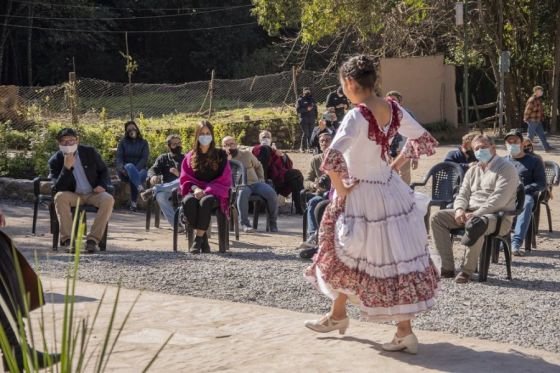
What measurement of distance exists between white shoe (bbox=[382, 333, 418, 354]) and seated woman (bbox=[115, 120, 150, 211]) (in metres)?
A: 11.0

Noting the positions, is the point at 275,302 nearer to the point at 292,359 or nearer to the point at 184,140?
the point at 292,359

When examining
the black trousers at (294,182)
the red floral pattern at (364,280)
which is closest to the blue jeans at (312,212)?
the black trousers at (294,182)

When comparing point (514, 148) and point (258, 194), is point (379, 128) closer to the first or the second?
point (514, 148)

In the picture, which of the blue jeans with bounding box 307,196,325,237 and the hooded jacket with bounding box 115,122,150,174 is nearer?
the blue jeans with bounding box 307,196,325,237

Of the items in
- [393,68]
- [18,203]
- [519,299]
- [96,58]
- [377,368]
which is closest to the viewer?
[377,368]

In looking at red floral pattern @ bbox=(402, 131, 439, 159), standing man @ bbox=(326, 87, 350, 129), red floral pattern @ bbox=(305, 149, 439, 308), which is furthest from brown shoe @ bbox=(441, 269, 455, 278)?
standing man @ bbox=(326, 87, 350, 129)

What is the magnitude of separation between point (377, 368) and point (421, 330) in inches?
47.8

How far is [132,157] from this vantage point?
57.8 feet

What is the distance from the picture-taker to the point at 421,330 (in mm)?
7539

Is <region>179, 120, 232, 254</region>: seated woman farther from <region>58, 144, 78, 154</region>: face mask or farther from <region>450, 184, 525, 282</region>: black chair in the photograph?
<region>450, 184, 525, 282</region>: black chair

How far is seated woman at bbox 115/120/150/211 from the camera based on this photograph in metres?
17.3

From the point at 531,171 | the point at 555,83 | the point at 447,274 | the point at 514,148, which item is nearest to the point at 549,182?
the point at 531,171

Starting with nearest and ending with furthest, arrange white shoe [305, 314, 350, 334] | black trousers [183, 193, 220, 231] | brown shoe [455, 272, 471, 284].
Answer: white shoe [305, 314, 350, 334] < brown shoe [455, 272, 471, 284] < black trousers [183, 193, 220, 231]

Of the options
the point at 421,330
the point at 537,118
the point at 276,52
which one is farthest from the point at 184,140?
the point at 276,52
